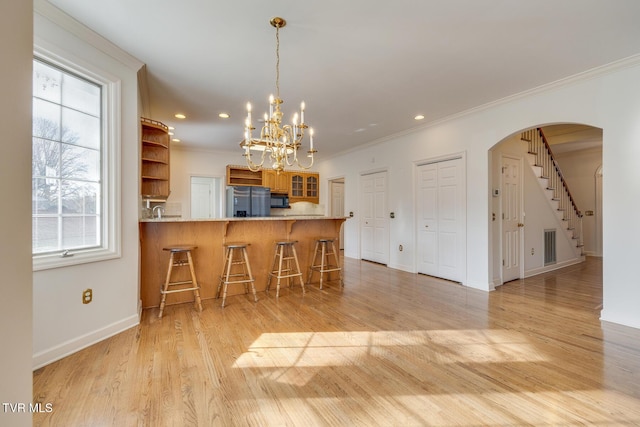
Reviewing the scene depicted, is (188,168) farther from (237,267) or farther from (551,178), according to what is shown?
(551,178)

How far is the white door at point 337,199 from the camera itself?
7.57 m

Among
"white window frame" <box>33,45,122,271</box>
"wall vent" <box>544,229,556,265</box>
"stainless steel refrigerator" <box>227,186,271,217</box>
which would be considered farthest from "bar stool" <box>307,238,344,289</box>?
"wall vent" <box>544,229,556,265</box>

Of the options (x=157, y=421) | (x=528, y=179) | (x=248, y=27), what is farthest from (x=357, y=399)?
(x=528, y=179)

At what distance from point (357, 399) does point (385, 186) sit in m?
4.42

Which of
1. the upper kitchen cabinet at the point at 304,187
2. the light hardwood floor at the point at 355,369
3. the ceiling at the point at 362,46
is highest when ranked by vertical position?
the ceiling at the point at 362,46

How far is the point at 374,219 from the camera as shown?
5941mm

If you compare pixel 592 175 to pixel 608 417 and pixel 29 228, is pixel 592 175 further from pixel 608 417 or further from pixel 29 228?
pixel 29 228

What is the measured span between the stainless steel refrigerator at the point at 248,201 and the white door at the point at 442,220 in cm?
350

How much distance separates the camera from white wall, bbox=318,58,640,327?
2.69 m

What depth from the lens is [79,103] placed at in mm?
2324

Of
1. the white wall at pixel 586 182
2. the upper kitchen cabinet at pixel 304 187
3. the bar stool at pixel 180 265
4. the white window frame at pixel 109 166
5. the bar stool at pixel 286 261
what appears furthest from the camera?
the upper kitchen cabinet at pixel 304 187

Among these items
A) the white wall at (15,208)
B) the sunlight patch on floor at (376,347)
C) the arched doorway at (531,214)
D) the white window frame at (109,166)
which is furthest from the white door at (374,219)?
the white wall at (15,208)

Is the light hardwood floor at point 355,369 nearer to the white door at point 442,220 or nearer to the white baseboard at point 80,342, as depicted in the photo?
the white baseboard at point 80,342

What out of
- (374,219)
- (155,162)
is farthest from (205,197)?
(374,219)
